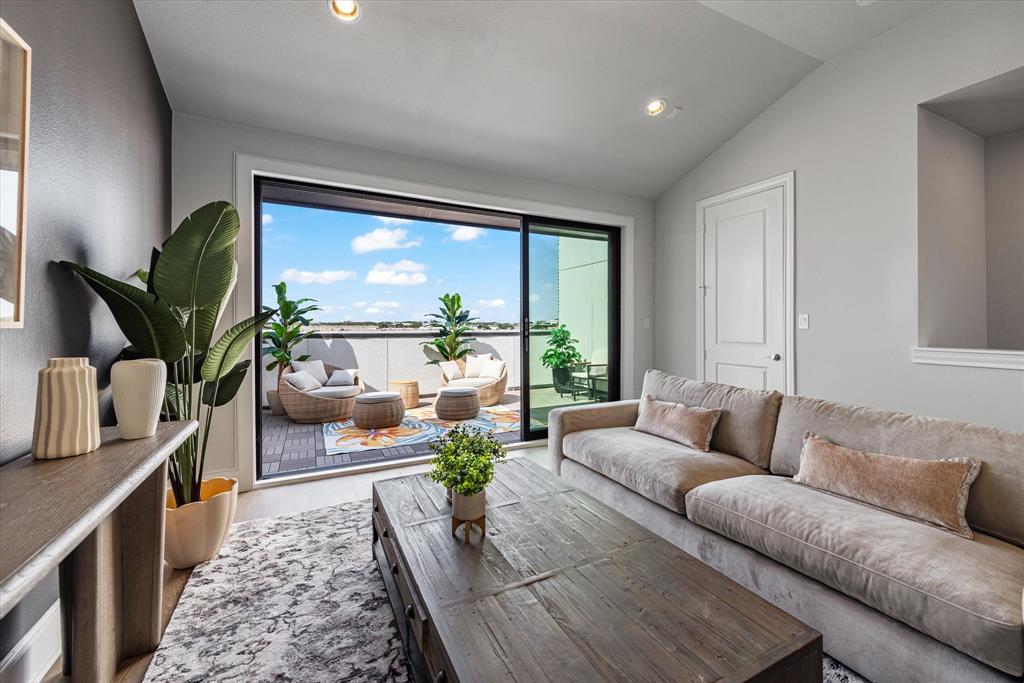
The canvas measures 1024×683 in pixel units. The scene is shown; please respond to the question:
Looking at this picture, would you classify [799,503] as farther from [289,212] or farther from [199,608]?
[289,212]

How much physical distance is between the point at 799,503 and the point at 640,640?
1.04 m

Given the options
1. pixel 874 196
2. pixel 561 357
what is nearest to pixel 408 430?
pixel 561 357

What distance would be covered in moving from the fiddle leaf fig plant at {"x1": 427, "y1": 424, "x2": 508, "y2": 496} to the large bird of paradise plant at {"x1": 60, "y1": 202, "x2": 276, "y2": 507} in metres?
1.23

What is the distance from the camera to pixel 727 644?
101cm

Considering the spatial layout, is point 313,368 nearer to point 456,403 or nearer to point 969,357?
point 456,403

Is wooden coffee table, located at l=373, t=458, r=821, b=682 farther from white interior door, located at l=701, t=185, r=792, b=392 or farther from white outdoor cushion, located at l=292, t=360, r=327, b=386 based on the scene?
white outdoor cushion, located at l=292, t=360, r=327, b=386

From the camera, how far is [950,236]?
2.95 meters

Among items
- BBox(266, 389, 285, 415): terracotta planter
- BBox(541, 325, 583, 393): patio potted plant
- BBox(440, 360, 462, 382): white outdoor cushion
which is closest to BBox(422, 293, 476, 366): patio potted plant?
BBox(440, 360, 462, 382): white outdoor cushion

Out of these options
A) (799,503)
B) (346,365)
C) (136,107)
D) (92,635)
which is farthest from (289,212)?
(799,503)

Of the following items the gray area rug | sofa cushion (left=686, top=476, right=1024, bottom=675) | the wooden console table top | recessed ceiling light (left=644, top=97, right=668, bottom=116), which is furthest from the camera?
recessed ceiling light (left=644, top=97, right=668, bottom=116)

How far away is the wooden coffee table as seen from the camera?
97 centimetres

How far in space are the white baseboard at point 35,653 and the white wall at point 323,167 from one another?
153 centimetres

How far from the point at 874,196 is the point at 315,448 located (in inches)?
193

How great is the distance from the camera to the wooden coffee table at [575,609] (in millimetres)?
965
